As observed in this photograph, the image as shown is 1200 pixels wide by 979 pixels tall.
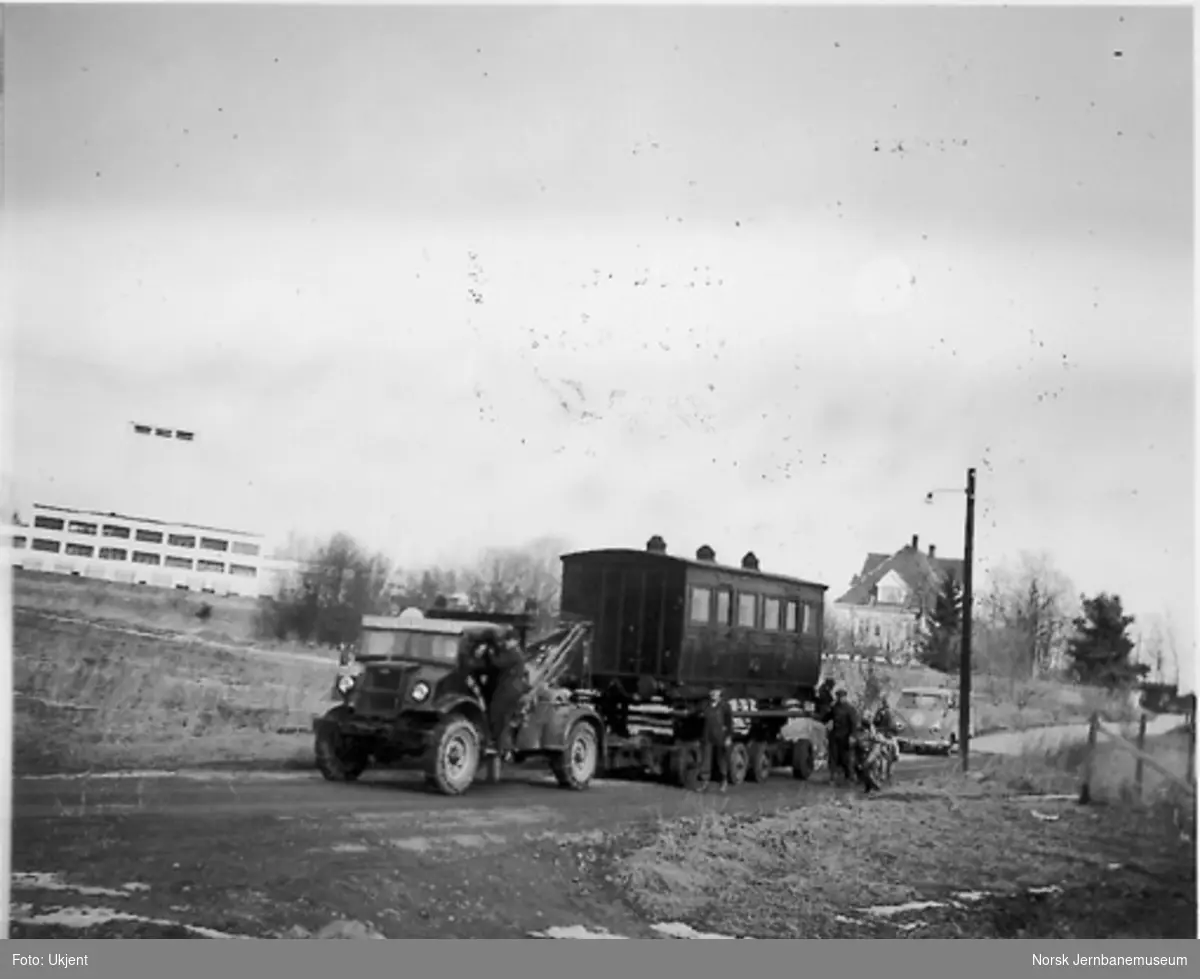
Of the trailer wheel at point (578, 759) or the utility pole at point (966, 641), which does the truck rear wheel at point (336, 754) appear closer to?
the trailer wheel at point (578, 759)

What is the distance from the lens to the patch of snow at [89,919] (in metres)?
5.92

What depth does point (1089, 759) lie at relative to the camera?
6.73 metres

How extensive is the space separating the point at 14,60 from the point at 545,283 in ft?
9.84

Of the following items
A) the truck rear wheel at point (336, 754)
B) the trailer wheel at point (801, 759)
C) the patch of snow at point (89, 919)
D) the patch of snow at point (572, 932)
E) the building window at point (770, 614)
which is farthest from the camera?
the trailer wheel at point (801, 759)

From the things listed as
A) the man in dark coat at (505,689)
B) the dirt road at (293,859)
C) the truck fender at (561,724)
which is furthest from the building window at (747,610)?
the dirt road at (293,859)

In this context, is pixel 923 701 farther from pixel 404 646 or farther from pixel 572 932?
pixel 404 646

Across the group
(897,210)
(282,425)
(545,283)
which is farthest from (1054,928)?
(282,425)

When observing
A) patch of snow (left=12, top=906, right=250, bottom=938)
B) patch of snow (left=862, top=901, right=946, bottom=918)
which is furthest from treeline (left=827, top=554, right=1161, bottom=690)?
patch of snow (left=12, top=906, right=250, bottom=938)

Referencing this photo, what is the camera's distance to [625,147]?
6578mm

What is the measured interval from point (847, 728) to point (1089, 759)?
1.30 meters

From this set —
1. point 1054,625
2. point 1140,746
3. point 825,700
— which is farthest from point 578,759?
point 1140,746

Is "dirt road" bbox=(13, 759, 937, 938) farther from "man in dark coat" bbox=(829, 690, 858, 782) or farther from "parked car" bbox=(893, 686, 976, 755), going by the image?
"parked car" bbox=(893, 686, 976, 755)

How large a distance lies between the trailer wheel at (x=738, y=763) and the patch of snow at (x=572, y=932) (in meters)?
1.11

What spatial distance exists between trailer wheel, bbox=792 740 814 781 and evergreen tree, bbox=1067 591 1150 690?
1466 mm
